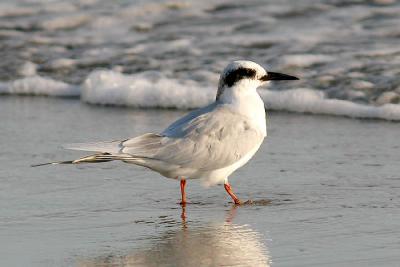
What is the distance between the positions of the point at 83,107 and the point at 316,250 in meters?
4.50

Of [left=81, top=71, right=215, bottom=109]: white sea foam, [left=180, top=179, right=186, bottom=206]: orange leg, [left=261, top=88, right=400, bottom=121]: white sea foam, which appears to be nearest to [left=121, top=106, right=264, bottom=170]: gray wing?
[left=180, top=179, right=186, bottom=206]: orange leg

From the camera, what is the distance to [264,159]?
22.3 ft

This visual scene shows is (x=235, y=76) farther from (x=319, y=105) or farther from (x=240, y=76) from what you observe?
(x=319, y=105)

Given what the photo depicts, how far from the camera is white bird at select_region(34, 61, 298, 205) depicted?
563 cm

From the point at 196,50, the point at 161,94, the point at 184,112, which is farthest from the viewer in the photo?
the point at 196,50

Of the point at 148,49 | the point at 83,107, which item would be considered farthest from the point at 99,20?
the point at 83,107

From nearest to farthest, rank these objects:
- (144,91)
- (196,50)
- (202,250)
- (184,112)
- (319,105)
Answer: (202,250), (319,105), (184,112), (144,91), (196,50)

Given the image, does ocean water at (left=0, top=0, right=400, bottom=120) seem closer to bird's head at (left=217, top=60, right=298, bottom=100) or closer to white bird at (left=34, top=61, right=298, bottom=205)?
bird's head at (left=217, top=60, right=298, bottom=100)

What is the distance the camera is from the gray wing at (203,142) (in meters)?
Answer: 5.67

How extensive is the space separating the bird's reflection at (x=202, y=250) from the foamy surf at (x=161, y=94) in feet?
9.72

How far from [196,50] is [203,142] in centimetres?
431

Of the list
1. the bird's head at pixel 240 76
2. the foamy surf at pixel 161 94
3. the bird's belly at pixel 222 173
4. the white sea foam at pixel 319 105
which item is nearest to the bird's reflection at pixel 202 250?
the bird's belly at pixel 222 173

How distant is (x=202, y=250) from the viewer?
15.5 feet

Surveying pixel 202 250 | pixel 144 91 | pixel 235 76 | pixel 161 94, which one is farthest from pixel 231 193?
pixel 144 91
